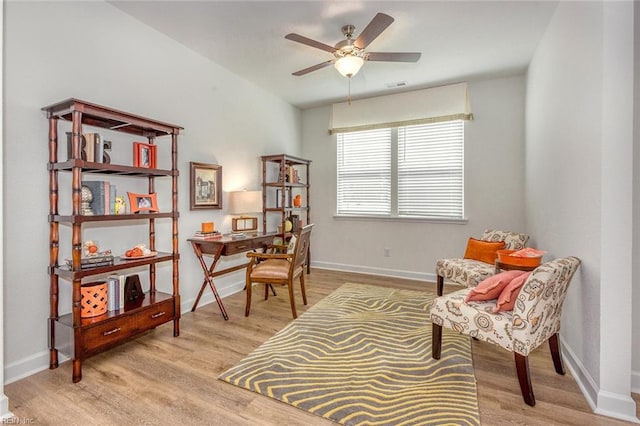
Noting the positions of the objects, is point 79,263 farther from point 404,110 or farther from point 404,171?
point 404,110

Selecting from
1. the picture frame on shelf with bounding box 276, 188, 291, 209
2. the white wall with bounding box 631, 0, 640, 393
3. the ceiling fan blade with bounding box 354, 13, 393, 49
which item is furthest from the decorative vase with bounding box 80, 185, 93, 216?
the white wall with bounding box 631, 0, 640, 393

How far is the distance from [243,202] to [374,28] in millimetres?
2340

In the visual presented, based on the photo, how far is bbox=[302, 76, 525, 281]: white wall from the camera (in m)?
4.00

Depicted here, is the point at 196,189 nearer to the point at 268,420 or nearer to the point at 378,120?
the point at 268,420

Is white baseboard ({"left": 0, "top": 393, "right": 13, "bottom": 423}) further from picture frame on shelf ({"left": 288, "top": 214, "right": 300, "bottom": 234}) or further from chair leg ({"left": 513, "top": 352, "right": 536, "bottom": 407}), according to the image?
picture frame on shelf ({"left": 288, "top": 214, "right": 300, "bottom": 234})

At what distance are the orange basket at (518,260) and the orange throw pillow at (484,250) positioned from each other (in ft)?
2.46

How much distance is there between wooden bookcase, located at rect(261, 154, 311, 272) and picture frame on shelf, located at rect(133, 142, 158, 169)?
71.6 inches

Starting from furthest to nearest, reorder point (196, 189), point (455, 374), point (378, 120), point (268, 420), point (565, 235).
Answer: point (378, 120), point (196, 189), point (565, 235), point (455, 374), point (268, 420)

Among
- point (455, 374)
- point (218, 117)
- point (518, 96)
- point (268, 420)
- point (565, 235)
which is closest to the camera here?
point (268, 420)

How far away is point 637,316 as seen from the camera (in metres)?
1.86

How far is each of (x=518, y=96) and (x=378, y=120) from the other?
1829 mm

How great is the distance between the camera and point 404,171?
466 cm

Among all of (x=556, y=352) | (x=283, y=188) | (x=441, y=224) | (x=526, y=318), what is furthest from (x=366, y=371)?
(x=441, y=224)

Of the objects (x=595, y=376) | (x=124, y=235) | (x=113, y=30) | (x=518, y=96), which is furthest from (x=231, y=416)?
(x=518, y=96)
